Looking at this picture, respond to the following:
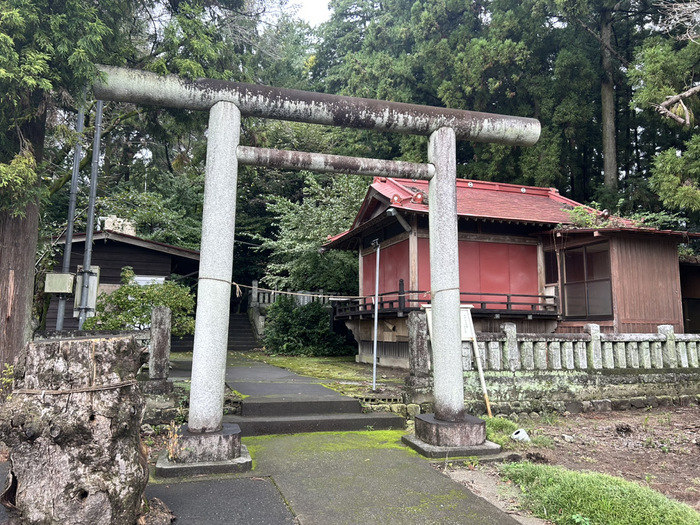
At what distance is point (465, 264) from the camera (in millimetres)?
12922

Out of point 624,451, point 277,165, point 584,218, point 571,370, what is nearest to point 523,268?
point 584,218

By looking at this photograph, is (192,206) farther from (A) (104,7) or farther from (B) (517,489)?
(B) (517,489)

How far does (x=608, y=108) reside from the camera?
19.7 meters

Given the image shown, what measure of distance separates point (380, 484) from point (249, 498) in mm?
1184

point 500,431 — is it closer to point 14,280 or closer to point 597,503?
point 597,503

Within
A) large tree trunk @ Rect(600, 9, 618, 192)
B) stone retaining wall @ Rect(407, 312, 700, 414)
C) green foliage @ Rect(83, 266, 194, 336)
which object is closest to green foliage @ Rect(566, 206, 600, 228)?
stone retaining wall @ Rect(407, 312, 700, 414)

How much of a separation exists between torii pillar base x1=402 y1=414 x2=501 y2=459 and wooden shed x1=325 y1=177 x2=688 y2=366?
5.97 metres

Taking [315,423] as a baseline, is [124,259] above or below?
above

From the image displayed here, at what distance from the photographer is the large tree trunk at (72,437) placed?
9.43 ft

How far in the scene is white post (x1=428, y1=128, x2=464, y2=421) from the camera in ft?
17.8

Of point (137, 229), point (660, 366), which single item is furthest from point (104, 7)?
point (137, 229)

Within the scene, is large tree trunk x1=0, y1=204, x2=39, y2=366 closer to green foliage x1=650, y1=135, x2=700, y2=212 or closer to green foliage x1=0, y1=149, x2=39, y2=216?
green foliage x1=0, y1=149, x2=39, y2=216

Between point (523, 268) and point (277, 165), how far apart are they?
397 inches

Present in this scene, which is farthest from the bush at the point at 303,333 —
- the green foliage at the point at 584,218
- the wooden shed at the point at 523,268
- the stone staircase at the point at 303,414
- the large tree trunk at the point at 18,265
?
the large tree trunk at the point at 18,265
